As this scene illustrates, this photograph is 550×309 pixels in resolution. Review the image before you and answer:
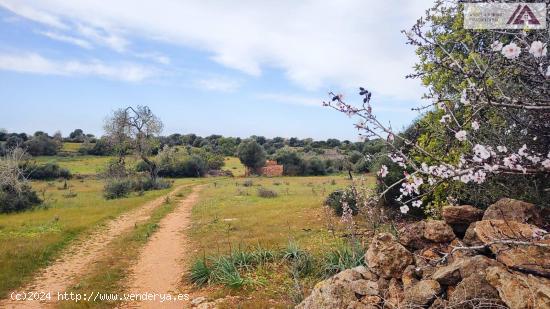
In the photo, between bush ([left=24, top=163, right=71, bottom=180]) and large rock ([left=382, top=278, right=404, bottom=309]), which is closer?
large rock ([left=382, top=278, right=404, bottom=309])

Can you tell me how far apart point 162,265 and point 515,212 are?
32.1 feet

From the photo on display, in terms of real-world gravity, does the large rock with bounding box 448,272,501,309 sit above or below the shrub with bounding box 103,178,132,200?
above

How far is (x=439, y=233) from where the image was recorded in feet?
21.1

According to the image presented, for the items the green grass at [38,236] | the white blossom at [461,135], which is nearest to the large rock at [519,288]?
the white blossom at [461,135]

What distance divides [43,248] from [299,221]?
32.6ft

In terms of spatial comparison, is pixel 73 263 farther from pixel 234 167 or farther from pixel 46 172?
pixel 234 167

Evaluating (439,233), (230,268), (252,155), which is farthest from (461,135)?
(252,155)

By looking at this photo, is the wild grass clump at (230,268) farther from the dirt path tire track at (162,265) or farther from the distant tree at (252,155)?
the distant tree at (252,155)

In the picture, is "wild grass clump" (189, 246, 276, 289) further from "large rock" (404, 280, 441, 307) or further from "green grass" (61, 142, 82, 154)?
"green grass" (61, 142, 82, 154)

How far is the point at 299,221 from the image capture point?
57.1ft

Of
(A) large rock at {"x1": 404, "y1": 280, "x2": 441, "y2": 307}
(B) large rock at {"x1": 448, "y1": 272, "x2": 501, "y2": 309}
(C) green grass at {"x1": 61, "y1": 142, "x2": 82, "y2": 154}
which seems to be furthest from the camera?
(C) green grass at {"x1": 61, "y1": 142, "x2": 82, "y2": 154}

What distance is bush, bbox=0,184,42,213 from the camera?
24.6 metres

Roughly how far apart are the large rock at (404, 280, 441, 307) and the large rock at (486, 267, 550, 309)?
27.0 inches

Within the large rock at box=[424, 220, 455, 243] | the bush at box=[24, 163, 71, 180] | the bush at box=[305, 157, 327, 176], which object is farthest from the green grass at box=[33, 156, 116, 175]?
the large rock at box=[424, 220, 455, 243]
